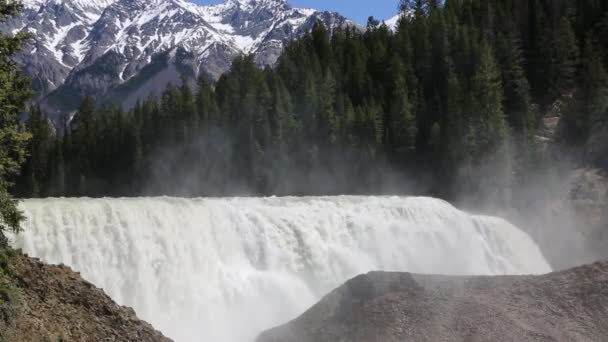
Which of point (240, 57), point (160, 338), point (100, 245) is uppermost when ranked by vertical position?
point (240, 57)

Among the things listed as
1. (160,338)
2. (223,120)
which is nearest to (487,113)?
(223,120)

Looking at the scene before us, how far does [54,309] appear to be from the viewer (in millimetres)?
17922

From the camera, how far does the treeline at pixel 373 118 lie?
68.6 metres

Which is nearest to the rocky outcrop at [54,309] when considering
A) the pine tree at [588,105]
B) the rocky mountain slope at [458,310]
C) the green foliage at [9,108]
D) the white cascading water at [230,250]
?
the green foliage at [9,108]

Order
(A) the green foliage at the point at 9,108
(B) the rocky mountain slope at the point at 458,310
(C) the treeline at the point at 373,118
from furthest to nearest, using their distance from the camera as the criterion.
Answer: (C) the treeline at the point at 373,118, (B) the rocky mountain slope at the point at 458,310, (A) the green foliage at the point at 9,108

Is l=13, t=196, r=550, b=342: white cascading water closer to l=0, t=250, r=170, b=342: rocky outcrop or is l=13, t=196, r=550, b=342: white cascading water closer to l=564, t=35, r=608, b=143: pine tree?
l=0, t=250, r=170, b=342: rocky outcrop

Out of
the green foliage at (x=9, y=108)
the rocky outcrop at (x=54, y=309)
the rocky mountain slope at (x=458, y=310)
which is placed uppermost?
the green foliage at (x=9, y=108)

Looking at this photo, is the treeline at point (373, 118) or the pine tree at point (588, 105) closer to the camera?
the pine tree at point (588, 105)

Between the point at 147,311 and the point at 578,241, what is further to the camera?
the point at 578,241

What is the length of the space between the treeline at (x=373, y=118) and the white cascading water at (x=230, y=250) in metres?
23.3

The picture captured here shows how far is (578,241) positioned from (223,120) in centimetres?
4192

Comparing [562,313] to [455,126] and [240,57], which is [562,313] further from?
[240,57]

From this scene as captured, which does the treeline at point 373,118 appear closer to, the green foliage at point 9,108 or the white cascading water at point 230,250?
the white cascading water at point 230,250

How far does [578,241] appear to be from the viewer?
55.2 meters
